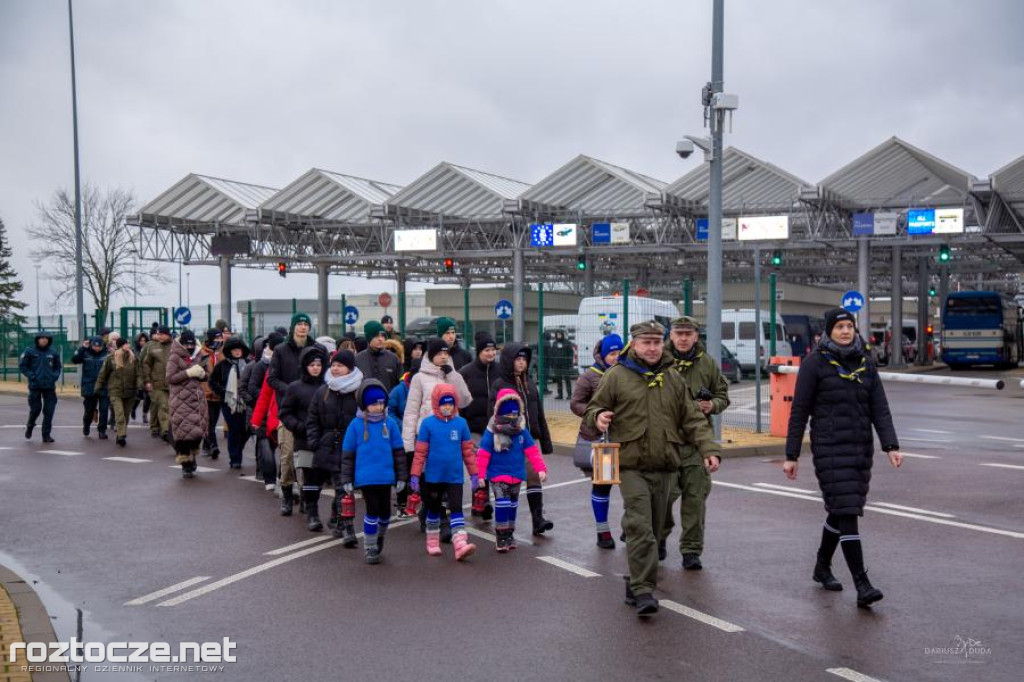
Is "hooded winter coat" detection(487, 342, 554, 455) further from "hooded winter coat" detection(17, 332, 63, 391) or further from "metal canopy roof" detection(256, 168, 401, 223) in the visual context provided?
"metal canopy roof" detection(256, 168, 401, 223)

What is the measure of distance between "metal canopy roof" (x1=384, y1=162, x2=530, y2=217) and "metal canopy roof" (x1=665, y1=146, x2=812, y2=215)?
723 centimetres

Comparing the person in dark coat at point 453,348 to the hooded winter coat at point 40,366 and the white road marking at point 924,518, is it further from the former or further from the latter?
the hooded winter coat at point 40,366

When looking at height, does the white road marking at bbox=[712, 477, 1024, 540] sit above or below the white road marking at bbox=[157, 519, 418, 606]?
above

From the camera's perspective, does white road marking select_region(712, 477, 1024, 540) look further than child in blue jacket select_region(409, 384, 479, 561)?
Yes

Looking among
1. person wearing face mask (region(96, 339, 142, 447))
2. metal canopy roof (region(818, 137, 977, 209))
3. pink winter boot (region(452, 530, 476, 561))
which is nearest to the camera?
pink winter boot (region(452, 530, 476, 561))

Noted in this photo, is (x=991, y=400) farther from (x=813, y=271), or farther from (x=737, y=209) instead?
→ (x=813, y=271)

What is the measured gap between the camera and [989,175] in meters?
36.9

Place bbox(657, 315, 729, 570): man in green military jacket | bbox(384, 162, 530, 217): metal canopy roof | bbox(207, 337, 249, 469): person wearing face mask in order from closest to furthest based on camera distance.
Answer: bbox(657, 315, 729, 570): man in green military jacket → bbox(207, 337, 249, 469): person wearing face mask → bbox(384, 162, 530, 217): metal canopy roof

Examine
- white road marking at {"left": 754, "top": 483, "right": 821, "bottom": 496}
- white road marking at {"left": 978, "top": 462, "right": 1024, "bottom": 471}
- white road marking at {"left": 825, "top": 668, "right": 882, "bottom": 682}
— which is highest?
white road marking at {"left": 825, "top": 668, "right": 882, "bottom": 682}

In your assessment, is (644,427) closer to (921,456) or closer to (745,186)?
(921,456)

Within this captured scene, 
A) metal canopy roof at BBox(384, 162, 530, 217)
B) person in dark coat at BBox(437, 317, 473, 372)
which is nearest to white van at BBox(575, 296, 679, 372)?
person in dark coat at BBox(437, 317, 473, 372)

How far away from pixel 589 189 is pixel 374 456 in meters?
38.5

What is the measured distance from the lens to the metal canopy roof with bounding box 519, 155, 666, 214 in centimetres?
4477

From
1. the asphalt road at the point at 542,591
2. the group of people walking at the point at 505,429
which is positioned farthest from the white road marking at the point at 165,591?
the group of people walking at the point at 505,429
